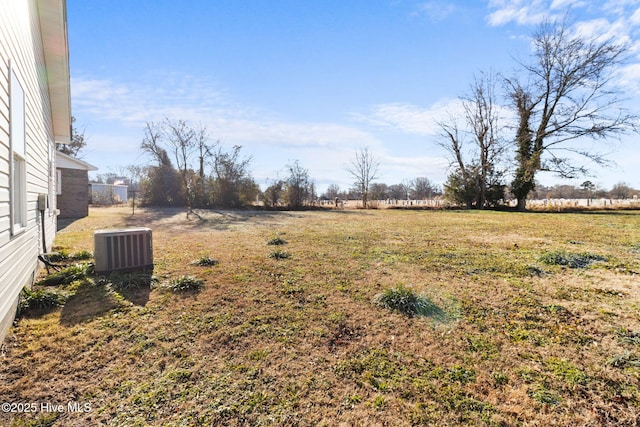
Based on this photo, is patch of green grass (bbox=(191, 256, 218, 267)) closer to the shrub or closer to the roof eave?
the shrub

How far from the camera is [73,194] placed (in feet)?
44.8

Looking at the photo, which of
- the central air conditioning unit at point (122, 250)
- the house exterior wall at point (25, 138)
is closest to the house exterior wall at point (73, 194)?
the house exterior wall at point (25, 138)

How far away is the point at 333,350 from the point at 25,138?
502 centimetres

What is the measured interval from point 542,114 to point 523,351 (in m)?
23.2

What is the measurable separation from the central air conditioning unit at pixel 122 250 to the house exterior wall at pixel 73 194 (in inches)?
472

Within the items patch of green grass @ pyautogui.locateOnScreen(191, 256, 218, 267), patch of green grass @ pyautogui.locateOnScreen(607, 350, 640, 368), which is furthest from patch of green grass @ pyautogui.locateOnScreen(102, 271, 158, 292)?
patch of green grass @ pyautogui.locateOnScreen(607, 350, 640, 368)

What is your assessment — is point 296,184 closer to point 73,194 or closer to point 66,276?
point 73,194

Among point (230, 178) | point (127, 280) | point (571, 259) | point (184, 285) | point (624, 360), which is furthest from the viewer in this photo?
point (230, 178)

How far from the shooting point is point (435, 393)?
6.77 feet

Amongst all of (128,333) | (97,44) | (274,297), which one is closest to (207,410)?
(128,333)

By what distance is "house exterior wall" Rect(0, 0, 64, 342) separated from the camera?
2.81 m

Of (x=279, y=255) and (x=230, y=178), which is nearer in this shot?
(x=279, y=255)

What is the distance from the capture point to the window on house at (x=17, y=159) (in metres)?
3.18

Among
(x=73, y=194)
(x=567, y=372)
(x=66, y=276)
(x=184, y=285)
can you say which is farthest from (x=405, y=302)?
(x=73, y=194)
